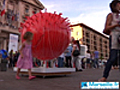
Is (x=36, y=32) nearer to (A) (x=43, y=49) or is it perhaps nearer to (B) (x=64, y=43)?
(A) (x=43, y=49)

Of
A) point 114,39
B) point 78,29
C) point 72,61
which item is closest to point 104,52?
point 78,29

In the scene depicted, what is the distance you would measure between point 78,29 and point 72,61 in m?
48.3

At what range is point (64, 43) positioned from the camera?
16.2 feet

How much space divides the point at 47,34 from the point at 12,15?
28586mm

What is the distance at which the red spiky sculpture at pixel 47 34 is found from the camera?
4551 mm

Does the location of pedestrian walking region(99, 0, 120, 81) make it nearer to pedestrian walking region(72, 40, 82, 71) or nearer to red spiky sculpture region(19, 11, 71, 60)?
red spiky sculpture region(19, 11, 71, 60)

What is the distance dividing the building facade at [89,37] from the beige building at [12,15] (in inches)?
645

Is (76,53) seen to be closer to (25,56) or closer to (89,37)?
(25,56)

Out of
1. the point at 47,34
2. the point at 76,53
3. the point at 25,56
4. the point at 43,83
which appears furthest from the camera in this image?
the point at 76,53

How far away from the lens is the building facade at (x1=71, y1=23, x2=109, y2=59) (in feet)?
185

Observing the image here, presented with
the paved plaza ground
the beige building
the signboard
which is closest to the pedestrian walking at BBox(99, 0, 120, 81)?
the paved plaza ground

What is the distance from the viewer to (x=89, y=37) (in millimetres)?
63156

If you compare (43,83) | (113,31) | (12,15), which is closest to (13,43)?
(12,15)

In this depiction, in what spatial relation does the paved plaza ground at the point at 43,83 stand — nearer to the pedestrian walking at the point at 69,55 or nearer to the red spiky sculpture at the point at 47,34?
the red spiky sculpture at the point at 47,34
